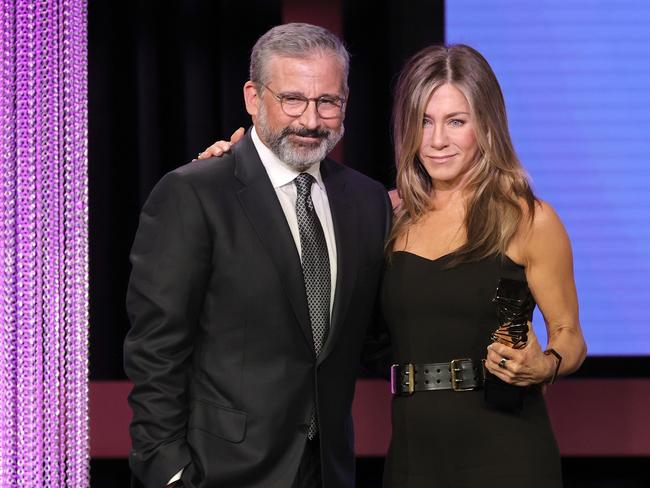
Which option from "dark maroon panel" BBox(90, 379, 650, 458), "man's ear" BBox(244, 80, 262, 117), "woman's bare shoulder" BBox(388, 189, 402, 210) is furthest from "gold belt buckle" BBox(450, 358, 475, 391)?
"dark maroon panel" BBox(90, 379, 650, 458)

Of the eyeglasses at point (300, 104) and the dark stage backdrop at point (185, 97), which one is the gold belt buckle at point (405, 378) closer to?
the eyeglasses at point (300, 104)

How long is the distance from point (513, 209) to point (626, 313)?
1.78 m

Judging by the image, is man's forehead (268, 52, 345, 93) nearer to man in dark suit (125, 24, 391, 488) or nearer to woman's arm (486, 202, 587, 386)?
man in dark suit (125, 24, 391, 488)

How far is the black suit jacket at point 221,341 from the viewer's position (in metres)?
2.07

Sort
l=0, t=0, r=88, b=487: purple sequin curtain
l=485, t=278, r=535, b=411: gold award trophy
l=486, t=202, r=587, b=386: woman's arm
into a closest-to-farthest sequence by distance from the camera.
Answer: l=485, t=278, r=535, b=411: gold award trophy < l=486, t=202, r=587, b=386: woman's arm < l=0, t=0, r=88, b=487: purple sequin curtain

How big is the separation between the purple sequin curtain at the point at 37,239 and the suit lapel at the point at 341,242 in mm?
674

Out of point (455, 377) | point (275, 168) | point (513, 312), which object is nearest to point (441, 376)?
point (455, 377)

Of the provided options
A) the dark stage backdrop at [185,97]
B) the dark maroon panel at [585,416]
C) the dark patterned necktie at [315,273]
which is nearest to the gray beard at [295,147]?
the dark patterned necktie at [315,273]

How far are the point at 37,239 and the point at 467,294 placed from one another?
108 centimetres

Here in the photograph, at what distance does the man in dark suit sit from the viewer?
2072 mm

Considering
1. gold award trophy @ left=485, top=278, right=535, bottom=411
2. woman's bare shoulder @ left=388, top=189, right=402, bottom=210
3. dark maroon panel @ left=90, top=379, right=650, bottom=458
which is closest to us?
gold award trophy @ left=485, top=278, right=535, bottom=411

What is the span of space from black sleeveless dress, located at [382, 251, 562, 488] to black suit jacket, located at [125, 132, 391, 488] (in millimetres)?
227

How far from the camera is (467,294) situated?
2252 millimetres

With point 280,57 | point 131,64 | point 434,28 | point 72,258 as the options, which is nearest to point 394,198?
point 280,57
